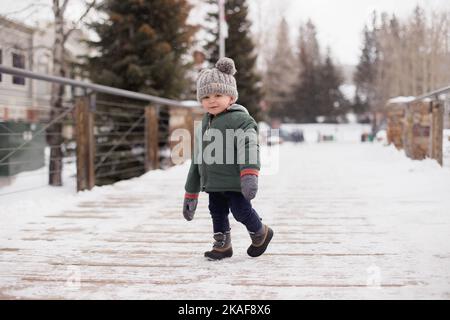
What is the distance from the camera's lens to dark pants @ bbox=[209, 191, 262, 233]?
2705 mm

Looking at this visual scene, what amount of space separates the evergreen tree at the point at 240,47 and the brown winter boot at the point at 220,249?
59.2 feet

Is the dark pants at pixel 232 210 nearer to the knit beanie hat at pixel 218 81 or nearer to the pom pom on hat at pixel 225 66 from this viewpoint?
the knit beanie hat at pixel 218 81

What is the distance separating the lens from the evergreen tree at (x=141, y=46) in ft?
33.9

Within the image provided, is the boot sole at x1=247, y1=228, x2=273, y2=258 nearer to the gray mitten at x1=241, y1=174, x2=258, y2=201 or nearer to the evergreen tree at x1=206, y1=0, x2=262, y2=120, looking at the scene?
the gray mitten at x1=241, y1=174, x2=258, y2=201

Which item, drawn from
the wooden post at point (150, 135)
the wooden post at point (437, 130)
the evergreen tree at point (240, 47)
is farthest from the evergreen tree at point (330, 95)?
the wooden post at point (437, 130)

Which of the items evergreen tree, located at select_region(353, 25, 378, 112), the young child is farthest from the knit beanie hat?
evergreen tree, located at select_region(353, 25, 378, 112)

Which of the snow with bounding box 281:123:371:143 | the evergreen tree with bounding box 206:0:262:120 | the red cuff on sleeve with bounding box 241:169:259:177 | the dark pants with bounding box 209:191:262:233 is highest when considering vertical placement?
the evergreen tree with bounding box 206:0:262:120

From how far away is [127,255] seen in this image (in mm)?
2867

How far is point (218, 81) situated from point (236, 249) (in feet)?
3.53

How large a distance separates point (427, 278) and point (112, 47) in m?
9.64

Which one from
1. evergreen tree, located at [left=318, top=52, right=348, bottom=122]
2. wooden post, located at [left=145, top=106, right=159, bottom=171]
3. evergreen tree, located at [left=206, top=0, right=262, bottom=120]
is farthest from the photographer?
evergreen tree, located at [left=318, top=52, right=348, bottom=122]

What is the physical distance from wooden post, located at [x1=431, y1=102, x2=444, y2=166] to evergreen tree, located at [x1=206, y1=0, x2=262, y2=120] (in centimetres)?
1408
